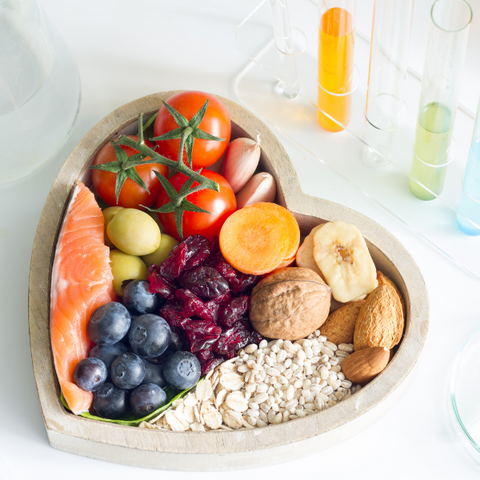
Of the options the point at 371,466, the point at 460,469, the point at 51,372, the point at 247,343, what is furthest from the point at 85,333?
the point at 460,469

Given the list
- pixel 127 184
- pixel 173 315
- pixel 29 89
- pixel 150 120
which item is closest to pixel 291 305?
pixel 173 315

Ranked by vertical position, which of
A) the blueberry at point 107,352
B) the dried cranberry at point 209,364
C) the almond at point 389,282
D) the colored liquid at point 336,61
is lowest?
the dried cranberry at point 209,364

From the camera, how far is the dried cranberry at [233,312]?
1.12 m

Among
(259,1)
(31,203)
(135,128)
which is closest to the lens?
(135,128)

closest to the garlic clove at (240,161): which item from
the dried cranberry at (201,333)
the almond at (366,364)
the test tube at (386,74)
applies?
the test tube at (386,74)

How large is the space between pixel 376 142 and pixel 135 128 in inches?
21.3

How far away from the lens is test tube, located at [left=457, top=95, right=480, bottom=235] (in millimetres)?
1020

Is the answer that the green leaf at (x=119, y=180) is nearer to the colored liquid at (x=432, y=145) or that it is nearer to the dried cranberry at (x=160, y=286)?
the dried cranberry at (x=160, y=286)

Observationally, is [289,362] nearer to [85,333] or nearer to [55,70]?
[85,333]

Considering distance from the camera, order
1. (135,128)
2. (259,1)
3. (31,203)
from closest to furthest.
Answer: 1. (135,128)
2. (31,203)
3. (259,1)

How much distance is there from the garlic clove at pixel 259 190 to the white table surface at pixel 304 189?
18 cm

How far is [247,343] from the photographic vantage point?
1.15 m

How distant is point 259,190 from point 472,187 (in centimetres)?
42

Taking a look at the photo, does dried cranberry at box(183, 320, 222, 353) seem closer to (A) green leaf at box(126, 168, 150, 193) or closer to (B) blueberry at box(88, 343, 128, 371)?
(B) blueberry at box(88, 343, 128, 371)
